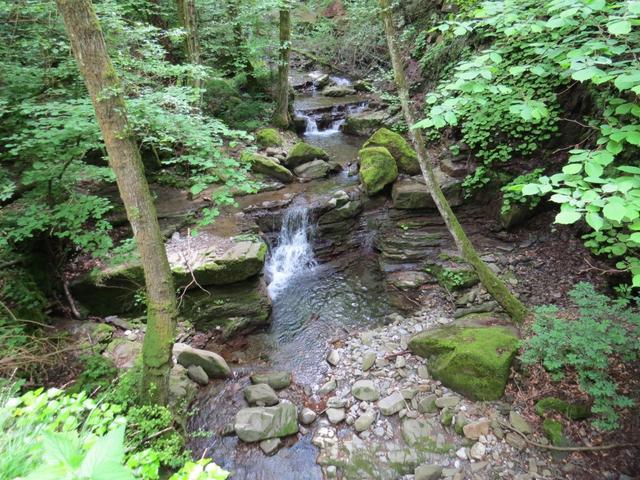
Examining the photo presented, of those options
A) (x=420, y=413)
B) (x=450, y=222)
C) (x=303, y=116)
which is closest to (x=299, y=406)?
(x=420, y=413)

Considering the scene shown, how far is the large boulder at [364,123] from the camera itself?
11.8 m

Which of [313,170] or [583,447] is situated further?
[313,170]

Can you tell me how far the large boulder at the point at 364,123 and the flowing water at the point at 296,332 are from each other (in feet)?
12.2

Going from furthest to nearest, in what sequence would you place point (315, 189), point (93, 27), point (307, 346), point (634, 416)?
point (315, 189)
point (307, 346)
point (634, 416)
point (93, 27)

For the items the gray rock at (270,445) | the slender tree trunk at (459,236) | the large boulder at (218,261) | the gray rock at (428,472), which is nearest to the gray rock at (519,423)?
the gray rock at (428,472)

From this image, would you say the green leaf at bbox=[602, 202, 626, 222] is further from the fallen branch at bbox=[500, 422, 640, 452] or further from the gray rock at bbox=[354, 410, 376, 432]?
the gray rock at bbox=[354, 410, 376, 432]

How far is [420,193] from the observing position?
7.23 metres

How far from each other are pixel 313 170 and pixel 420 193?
328 centimetres

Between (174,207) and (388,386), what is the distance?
5.75 m

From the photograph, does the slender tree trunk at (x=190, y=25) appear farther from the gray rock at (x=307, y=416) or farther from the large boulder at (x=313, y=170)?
the gray rock at (x=307, y=416)

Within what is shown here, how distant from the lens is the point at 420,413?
161 inches

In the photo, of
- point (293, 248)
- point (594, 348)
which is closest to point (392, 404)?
point (594, 348)

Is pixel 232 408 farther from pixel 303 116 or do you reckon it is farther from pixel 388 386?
pixel 303 116

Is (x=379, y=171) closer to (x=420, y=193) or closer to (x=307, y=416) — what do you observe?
(x=420, y=193)
